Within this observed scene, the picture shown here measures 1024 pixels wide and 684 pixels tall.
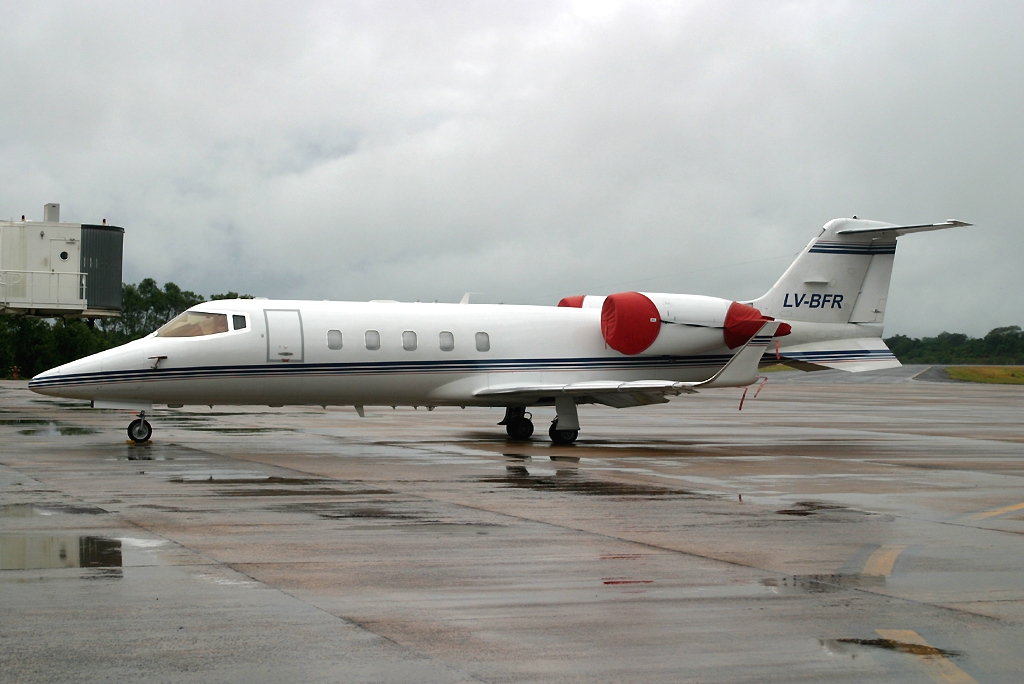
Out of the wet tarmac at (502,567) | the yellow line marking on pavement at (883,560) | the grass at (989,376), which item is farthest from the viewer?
the grass at (989,376)

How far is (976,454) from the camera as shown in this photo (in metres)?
21.9

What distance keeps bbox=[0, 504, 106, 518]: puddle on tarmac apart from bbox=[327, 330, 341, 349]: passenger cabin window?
31.3 feet

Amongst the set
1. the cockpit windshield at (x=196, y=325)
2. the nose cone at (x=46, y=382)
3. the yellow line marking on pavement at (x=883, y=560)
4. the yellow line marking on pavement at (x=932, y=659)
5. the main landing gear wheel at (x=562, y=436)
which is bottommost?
the yellow line marking on pavement at (x=932, y=659)

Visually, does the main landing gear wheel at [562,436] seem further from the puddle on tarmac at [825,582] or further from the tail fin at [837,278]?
the puddle on tarmac at [825,582]

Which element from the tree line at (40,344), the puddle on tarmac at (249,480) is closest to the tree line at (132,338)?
the tree line at (40,344)

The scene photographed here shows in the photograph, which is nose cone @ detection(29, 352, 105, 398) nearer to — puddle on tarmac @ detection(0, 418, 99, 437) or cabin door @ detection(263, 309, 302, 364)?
cabin door @ detection(263, 309, 302, 364)

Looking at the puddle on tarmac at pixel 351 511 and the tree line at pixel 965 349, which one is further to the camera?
the tree line at pixel 965 349

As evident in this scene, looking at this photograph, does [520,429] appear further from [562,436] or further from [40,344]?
[40,344]

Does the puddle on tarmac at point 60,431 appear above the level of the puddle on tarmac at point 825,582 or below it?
above

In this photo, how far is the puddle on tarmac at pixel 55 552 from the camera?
887 centimetres

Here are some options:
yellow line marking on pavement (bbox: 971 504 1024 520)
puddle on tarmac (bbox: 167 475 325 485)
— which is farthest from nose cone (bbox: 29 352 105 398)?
yellow line marking on pavement (bbox: 971 504 1024 520)

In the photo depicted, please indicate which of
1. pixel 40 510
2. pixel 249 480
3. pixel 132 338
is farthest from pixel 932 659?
pixel 132 338

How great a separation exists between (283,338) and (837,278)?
13.5 metres

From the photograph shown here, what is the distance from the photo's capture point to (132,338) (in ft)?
322
